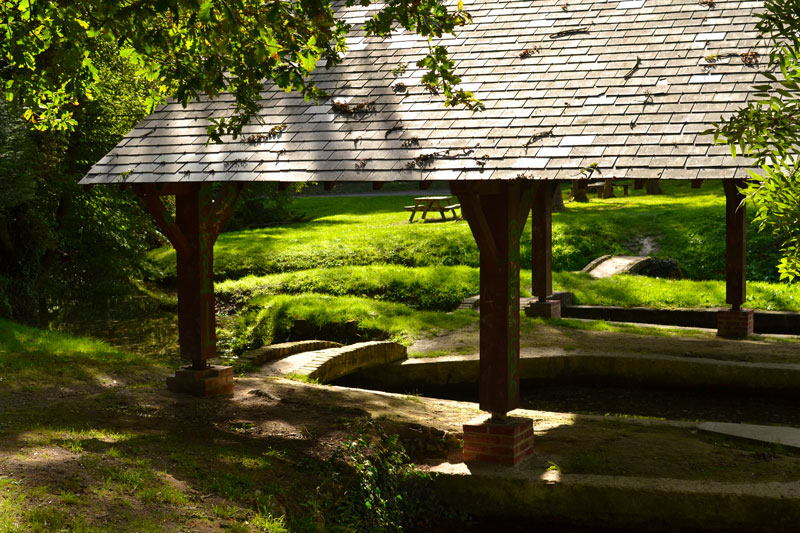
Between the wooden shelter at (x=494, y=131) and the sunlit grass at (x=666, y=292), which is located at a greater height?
the wooden shelter at (x=494, y=131)

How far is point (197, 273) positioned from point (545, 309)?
6.87 meters

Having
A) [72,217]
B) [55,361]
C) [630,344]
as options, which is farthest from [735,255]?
[72,217]

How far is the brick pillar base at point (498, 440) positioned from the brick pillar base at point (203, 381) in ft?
10.0

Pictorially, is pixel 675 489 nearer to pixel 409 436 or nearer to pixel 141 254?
pixel 409 436

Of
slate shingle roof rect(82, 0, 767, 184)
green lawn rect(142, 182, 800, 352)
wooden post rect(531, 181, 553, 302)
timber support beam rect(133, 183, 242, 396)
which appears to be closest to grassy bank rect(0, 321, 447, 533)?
timber support beam rect(133, 183, 242, 396)

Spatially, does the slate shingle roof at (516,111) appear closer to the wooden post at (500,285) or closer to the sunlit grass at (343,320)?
the wooden post at (500,285)

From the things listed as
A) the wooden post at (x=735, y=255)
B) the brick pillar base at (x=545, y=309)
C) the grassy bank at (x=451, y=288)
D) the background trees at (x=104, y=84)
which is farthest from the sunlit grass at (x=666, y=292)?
the background trees at (x=104, y=84)

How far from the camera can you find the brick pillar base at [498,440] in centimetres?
748

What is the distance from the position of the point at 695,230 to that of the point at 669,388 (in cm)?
1064

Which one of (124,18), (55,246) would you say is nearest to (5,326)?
(55,246)

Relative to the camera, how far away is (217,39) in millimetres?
8289

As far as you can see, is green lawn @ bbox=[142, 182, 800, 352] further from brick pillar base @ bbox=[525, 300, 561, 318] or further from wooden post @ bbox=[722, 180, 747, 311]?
wooden post @ bbox=[722, 180, 747, 311]

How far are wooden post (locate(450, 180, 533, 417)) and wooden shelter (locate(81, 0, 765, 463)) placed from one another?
13mm

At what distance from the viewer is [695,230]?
2089cm
